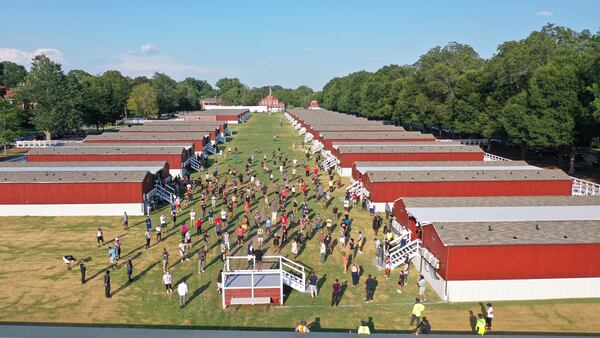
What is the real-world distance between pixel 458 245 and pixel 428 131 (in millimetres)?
89211

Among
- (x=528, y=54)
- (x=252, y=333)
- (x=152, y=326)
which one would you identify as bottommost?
(x=152, y=326)

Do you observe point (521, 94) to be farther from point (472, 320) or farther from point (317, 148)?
point (472, 320)

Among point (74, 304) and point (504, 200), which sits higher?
point (504, 200)

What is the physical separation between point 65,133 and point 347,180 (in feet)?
228

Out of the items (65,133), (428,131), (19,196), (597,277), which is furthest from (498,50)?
(65,133)

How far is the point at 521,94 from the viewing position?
58.9 meters

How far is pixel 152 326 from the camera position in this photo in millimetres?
19516

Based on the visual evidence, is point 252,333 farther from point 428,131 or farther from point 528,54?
point 428,131

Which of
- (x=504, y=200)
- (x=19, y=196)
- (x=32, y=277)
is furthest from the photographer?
(x=19, y=196)

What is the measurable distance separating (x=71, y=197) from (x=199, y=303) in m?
19.7

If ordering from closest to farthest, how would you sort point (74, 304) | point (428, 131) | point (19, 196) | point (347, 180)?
point (74, 304) < point (19, 196) < point (347, 180) < point (428, 131)

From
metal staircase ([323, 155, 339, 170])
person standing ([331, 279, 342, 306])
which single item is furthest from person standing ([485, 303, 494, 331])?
metal staircase ([323, 155, 339, 170])

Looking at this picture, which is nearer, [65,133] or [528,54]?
[528,54]

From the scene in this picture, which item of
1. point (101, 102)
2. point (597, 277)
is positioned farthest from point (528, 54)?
point (101, 102)
